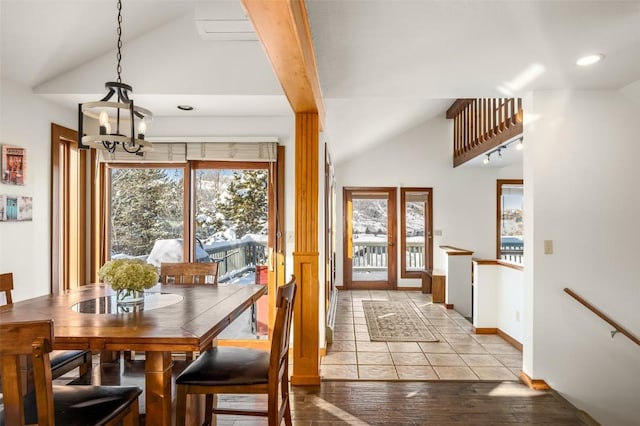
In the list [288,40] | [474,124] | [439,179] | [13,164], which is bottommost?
[13,164]

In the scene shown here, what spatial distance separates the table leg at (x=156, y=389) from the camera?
1.61 meters

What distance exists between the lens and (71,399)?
1.55m

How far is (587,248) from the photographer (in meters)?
3.06

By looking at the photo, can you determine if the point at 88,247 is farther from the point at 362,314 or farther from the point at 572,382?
the point at 572,382

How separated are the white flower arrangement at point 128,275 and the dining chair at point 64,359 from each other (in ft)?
1.67

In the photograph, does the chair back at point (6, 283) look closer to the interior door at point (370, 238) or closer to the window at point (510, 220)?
the interior door at point (370, 238)

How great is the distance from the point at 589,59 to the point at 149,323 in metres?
3.09

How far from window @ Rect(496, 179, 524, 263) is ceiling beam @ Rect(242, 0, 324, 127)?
20.2 ft

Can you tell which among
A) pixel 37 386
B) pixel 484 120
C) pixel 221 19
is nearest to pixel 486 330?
pixel 484 120

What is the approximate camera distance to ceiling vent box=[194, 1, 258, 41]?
2.77 meters

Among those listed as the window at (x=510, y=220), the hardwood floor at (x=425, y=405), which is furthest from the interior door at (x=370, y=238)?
the hardwood floor at (x=425, y=405)

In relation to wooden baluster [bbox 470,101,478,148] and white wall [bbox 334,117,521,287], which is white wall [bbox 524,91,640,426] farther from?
white wall [bbox 334,117,521,287]

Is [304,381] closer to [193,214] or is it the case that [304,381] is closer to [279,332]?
[279,332]

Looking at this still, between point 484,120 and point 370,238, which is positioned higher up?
point 484,120
